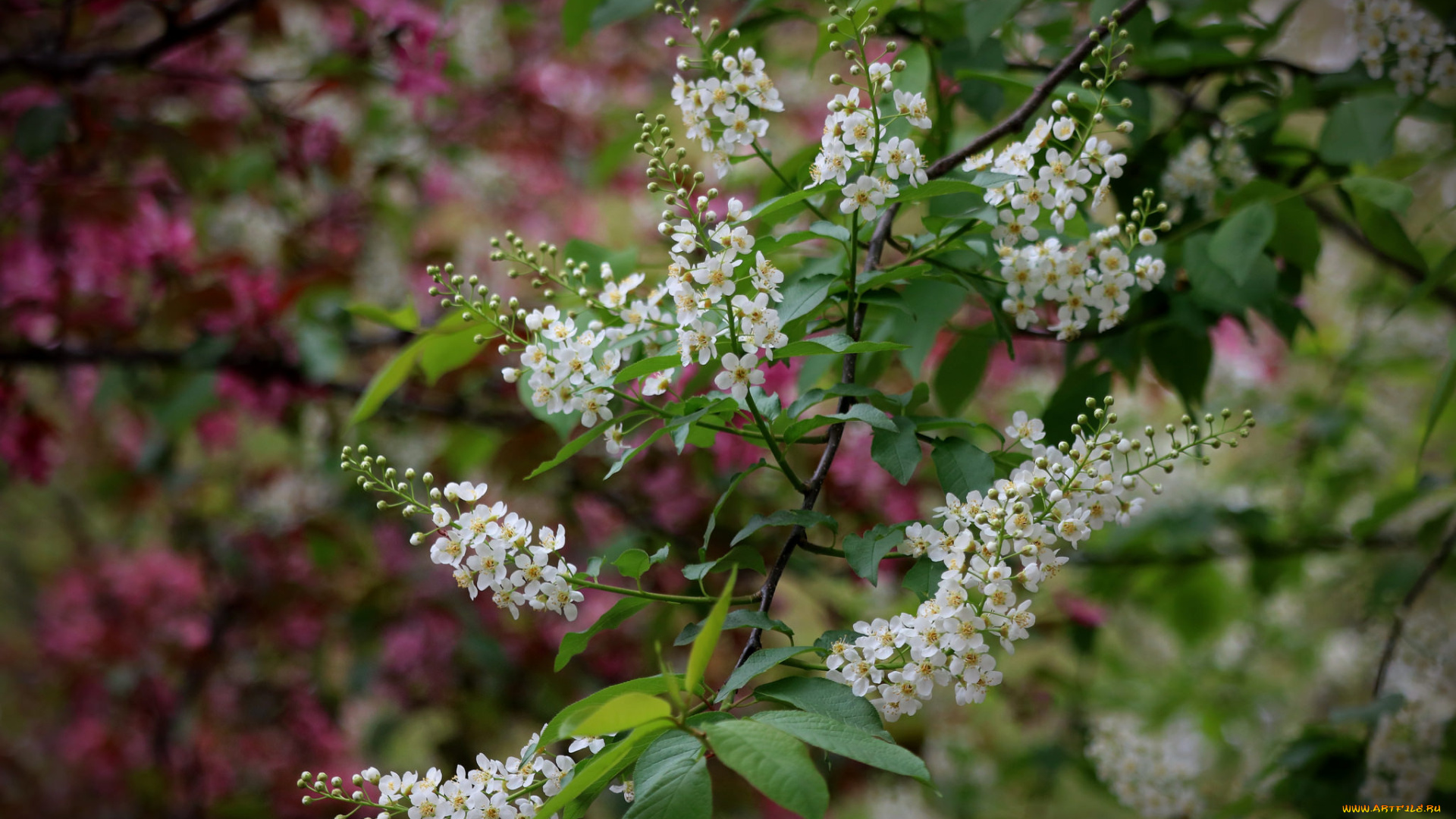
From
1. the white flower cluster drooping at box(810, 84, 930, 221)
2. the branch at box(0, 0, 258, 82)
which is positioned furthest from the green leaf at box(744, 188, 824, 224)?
the branch at box(0, 0, 258, 82)

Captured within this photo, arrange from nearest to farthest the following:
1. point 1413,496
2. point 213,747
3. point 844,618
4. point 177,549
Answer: point 1413,496 → point 844,618 → point 177,549 → point 213,747

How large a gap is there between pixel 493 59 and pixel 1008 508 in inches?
132

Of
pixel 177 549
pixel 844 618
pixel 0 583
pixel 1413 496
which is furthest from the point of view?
pixel 0 583

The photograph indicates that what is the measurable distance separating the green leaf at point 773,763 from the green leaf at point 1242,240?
2.44ft

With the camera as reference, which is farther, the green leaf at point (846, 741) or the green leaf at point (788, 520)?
the green leaf at point (788, 520)

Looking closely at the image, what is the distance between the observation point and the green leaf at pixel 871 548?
32.0 inches

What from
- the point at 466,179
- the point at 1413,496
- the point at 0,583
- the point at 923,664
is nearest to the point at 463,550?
the point at 923,664

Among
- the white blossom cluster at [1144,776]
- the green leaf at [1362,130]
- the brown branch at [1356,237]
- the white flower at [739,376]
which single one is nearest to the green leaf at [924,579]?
the white flower at [739,376]

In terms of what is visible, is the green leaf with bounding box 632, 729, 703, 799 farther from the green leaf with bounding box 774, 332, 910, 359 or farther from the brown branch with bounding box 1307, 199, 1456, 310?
the brown branch with bounding box 1307, 199, 1456, 310

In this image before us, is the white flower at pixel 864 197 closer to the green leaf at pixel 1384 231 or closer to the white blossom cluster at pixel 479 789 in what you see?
the white blossom cluster at pixel 479 789

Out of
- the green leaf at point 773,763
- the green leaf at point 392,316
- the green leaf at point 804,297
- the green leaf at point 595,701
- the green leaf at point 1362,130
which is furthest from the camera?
the green leaf at point 392,316

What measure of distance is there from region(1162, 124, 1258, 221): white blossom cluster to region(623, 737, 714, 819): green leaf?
103 cm

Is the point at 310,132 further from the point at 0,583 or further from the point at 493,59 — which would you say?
the point at 0,583

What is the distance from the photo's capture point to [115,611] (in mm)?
3158
